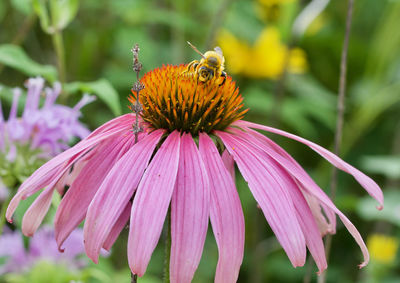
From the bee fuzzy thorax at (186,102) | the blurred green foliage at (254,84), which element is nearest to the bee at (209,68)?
the bee fuzzy thorax at (186,102)

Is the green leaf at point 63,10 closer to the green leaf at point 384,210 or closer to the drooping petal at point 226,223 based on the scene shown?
the drooping petal at point 226,223

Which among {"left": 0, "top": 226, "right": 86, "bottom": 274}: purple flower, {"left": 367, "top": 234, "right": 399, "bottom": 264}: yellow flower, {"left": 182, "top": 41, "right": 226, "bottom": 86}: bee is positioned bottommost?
{"left": 367, "top": 234, "right": 399, "bottom": 264}: yellow flower

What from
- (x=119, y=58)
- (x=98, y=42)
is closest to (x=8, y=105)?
(x=98, y=42)

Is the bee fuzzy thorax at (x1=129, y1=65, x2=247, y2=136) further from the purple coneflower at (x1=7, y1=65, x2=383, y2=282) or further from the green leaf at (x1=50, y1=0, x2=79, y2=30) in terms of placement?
the green leaf at (x1=50, y1=0, x2=79, y2=30)

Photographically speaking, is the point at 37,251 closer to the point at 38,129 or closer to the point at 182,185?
the point at 38,129

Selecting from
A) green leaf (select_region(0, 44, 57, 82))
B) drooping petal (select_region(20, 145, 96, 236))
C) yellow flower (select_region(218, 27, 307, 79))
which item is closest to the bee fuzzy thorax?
drooping petal (select_region(20, 145, 96, 236))
